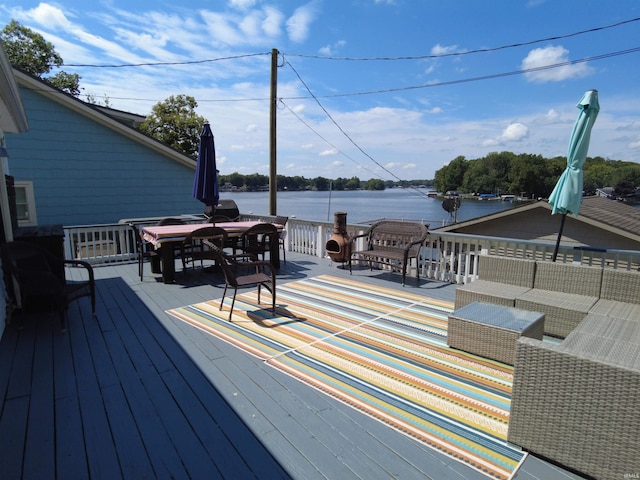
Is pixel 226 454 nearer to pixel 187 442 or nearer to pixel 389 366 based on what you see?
pixel 187 442

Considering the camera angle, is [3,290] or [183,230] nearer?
[3,290]

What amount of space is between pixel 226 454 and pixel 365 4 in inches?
361

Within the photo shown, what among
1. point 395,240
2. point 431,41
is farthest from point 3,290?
point 431,41

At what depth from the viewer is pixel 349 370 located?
110 inches

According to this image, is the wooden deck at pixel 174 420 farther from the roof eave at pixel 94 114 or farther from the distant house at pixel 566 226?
the distant house at pixel 566 226

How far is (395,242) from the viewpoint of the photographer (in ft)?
19.7

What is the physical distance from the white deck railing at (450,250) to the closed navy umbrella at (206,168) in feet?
6.27

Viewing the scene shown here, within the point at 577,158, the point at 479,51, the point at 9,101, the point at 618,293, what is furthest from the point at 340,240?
the point at 479,51

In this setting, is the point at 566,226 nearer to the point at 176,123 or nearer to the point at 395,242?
the point at 395,242

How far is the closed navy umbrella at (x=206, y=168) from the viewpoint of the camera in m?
6.27

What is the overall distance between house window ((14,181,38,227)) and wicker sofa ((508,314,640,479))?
9.51 meters

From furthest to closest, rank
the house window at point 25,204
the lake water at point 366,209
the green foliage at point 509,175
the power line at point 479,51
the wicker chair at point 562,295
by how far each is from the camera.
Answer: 1. the green foliage at point 509,175
2. the lake water at point 366,209
3. the house window at point 25,204
4. the power line at point 479,51
5. the wicker chair at point 562,295

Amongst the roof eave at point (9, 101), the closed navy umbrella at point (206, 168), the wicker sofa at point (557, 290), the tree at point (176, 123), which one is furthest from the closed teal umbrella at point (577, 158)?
the tree at point (176, 123)

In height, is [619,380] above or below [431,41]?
below
